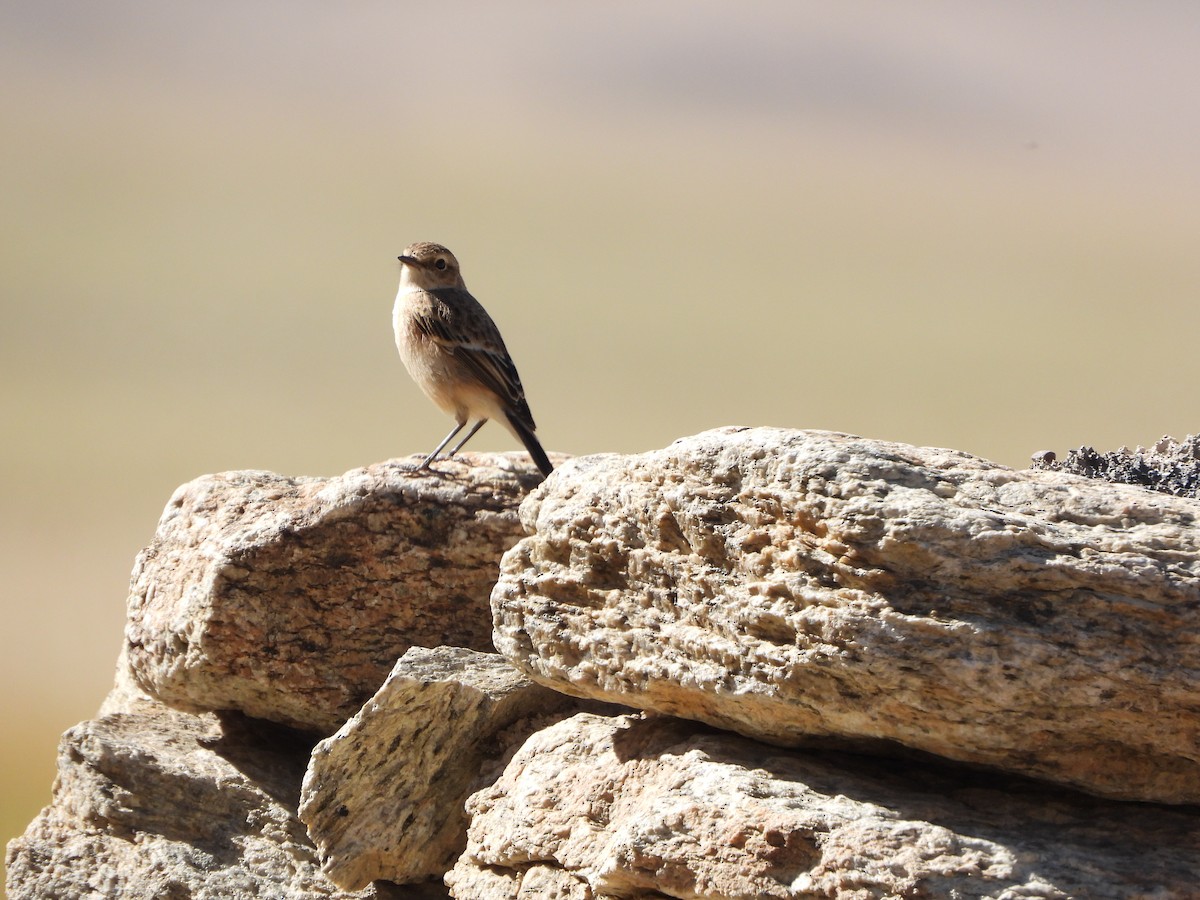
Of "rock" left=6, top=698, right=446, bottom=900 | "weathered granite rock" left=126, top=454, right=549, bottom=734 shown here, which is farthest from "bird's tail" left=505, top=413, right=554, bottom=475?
"rock" left=6, top=698, right=446, bottom=900

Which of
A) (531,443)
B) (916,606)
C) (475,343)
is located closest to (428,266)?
(475,343)

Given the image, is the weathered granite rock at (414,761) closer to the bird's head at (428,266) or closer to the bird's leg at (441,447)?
the bird's leg at (441,447)

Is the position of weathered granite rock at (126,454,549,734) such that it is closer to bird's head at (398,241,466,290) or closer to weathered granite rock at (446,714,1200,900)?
weathered granite rock at (446,714,1200,900)

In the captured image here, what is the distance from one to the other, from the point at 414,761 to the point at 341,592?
1.17m

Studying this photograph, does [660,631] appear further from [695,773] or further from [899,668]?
[899,668]

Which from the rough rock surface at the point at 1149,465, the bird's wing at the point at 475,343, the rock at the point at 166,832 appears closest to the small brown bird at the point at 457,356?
the bird's wing at the point at 475,343

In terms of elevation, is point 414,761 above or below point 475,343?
below

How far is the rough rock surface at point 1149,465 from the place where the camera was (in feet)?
18.9

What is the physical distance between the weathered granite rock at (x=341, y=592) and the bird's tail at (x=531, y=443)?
0.64m

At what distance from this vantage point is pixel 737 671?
4.61m

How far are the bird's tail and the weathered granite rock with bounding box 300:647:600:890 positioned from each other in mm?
1569

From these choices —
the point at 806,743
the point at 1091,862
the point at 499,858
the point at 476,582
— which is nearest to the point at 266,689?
the point at 476,582

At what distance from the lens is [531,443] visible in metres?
8.43

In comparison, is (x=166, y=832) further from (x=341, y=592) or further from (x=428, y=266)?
(x=428, y=266)
